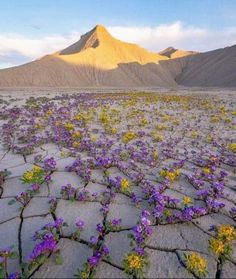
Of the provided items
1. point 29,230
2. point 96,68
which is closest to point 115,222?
point 29,230

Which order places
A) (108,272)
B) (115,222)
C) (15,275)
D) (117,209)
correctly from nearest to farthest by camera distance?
(15,275) < (108,272) < (115,222) < (117,209)

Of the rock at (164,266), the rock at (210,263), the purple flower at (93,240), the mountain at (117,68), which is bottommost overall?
the mountain at (117,68)

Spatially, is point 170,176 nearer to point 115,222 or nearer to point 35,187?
point 115,222

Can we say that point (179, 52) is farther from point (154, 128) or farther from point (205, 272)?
point (205, 272)

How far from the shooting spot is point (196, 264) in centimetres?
262

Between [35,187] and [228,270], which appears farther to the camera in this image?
[35,187]

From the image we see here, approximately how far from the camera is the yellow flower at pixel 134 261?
2570 mm

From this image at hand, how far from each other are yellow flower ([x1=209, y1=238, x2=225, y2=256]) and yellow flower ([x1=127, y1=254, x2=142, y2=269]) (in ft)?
2.41

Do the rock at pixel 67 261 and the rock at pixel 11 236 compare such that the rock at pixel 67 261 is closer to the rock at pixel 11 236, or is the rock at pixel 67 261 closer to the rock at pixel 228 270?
the rock at pixel 11 236

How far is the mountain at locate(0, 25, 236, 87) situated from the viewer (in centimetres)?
5425

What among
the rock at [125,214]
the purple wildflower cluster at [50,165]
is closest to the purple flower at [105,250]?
the rock at [125,214]

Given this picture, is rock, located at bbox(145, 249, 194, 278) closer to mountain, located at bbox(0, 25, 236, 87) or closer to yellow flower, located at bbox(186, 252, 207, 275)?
yellow flower, located at bbox(186, 252, 207, 275)

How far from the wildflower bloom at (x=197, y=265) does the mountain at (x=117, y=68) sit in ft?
165

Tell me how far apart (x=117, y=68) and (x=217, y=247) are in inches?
2687
